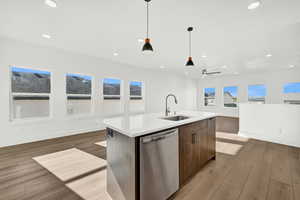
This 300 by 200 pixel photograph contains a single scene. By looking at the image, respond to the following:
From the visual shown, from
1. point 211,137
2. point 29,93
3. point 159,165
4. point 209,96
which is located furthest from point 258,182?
point 209,96

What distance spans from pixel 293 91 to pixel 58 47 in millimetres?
10534

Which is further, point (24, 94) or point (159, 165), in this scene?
point (24, 94)

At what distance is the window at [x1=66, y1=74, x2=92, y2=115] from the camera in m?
4.39

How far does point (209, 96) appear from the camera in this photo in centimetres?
972

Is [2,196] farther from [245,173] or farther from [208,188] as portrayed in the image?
[245,173]

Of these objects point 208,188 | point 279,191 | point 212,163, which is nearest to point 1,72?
point 208,188

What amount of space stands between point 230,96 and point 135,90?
6598 millimetres

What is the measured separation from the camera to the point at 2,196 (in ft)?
5.45

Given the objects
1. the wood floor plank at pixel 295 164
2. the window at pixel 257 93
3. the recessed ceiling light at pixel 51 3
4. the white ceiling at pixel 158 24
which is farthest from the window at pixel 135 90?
the window at pixel 257 93

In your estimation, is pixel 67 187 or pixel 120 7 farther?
pixel 120 7

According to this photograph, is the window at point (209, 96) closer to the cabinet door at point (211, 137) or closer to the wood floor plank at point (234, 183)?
the cabinet door at point (211, 137)

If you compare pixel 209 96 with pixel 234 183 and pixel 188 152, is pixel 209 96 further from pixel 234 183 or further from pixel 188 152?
pixel 188 152

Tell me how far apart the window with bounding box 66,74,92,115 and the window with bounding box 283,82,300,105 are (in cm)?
962

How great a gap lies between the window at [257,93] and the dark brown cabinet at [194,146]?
7.31 metres
